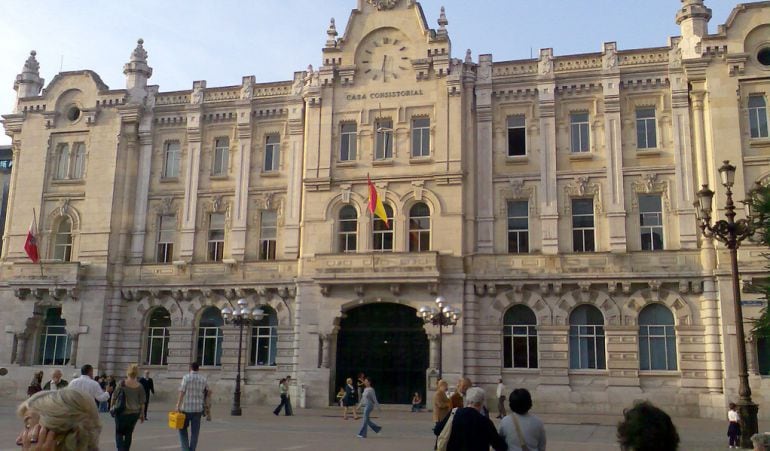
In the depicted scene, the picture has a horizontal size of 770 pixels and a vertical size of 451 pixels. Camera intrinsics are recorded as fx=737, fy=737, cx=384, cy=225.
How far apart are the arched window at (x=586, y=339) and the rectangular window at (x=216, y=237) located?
58.9ft

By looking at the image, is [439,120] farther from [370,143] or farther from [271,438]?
[271,438]

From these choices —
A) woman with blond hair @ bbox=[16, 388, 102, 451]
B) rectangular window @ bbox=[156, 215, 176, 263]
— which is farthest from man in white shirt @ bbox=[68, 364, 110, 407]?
rectangular window @ bbox=[156, 215, 176, 263]

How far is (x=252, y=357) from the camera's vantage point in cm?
3672

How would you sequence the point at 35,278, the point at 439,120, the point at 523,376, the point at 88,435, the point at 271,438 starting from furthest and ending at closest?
1. the point at 35,278
2. the point at 439,120
3. the point at 523,376
4. the point at 271,438
5. the point at 88,435

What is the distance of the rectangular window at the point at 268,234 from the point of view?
37.6 m

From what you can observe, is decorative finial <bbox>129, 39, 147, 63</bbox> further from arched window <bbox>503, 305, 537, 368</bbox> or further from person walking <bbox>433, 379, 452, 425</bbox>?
person walking <bbox>433, 379, 452, 425</bbox>

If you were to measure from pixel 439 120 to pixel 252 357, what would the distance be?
48.9 ft

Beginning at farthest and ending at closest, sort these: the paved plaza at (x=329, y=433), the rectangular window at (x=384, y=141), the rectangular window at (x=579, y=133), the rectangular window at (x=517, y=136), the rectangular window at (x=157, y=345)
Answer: the rectangular window at (x=157, y=345)
the rectangular window at (x=384, y=141)
the rectangular window at (x=517, y=136)
the rectangular window at (x=579, y=133)
the paved plaza at (x=329, y=433)

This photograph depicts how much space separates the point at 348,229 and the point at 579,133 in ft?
39.3

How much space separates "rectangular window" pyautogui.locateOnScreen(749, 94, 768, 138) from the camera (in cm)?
3228

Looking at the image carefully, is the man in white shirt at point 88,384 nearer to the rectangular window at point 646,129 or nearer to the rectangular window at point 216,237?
the rectangular window at point 216,237

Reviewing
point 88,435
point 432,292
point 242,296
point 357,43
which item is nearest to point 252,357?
point 242,296

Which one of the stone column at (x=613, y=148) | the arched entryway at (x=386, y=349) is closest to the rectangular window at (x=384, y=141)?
the arched entryway at (x=386, y=349)


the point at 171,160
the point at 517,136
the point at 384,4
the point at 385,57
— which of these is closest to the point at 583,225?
the point at 517,136
